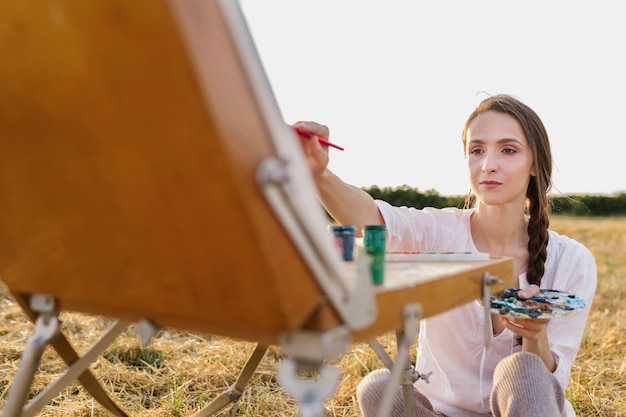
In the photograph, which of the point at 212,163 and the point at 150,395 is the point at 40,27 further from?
the point at 150,395

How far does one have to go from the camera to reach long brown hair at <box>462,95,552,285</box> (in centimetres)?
211

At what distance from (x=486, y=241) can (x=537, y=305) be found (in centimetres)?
53

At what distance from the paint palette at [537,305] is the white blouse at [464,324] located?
0.84 feet

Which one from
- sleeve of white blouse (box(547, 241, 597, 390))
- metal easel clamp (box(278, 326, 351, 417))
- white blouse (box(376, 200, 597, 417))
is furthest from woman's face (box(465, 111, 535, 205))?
metal easel clamp (box(278, 326, 351, 417))

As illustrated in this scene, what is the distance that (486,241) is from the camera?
221cm

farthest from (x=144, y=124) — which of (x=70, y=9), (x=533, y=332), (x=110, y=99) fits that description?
(x=533, y=332)

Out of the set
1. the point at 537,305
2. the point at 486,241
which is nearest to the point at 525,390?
the point at 537,305

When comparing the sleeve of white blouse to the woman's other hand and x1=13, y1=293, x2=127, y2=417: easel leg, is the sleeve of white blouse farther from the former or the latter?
x1=13, y1=293, x2=127, y2=417: easel leg

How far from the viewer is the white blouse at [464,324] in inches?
80.8

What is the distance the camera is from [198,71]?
0.86 meters

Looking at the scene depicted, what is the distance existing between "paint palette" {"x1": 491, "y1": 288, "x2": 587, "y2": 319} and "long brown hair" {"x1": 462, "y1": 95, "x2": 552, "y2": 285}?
31 cm

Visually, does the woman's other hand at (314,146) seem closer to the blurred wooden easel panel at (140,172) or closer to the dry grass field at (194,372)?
the blurred wooden easel panel at (140,172)

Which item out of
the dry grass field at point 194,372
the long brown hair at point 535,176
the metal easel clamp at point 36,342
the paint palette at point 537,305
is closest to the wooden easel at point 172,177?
the metal easel clamp at point 36,342

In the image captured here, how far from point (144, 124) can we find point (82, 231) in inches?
11.2
